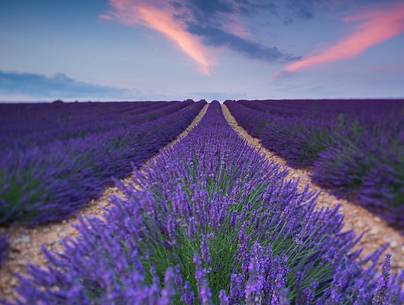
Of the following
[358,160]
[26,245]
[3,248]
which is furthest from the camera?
[358,160]

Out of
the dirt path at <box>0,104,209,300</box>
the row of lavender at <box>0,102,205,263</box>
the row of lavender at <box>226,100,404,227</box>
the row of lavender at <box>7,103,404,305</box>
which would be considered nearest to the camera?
the row of lavender at <box>7,103,404,305</box>

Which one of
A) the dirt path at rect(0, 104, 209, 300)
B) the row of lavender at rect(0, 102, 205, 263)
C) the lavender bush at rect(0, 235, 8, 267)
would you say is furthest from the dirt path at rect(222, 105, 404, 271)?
the row of lavender at rect(0, 102, 205, 263)

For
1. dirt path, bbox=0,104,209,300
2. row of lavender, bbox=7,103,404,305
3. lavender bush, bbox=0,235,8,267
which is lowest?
dirt path, bbox=0,104,209,300

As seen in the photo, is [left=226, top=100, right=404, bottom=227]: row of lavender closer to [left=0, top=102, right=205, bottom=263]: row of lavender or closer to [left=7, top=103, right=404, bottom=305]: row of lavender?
[left=7, top=103, right=404, bottom=305]: row of lavender

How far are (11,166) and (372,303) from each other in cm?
284

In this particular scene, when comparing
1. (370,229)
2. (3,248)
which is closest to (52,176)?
(3,248)

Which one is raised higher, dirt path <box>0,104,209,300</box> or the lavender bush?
the lavender bush

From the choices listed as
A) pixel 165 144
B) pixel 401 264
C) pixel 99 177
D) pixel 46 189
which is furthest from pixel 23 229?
pixel 165 144

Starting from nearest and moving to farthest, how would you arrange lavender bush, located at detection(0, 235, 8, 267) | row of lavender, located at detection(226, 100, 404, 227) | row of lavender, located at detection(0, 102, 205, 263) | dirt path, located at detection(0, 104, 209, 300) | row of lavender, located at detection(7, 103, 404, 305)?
row of lavender, located at detection(7, 103, 404, 305)
dirt path, located at detection(0, 104, 209, 300)
lavender bush, located at detection(0, 235, 8, 267)
row of lavender, located at detection(0, 102, 205, 263)
row of lavender, located at detection(226, 100, 404, 227)

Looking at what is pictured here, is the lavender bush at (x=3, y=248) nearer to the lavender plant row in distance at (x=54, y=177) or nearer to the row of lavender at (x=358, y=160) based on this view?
the lavender plant row in distance at (x=54, y=177)

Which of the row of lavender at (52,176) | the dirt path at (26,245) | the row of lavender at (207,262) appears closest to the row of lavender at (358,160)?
the row of lavender at (207,262)

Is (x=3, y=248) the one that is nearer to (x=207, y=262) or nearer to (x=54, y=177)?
(x=54, y=177)

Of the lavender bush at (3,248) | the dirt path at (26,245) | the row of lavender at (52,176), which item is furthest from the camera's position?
the row of lavender at (52,176)

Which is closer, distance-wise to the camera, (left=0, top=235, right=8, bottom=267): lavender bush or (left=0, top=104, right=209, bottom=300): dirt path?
(left=0, top=104, right=209, bottom=300): dirt path
